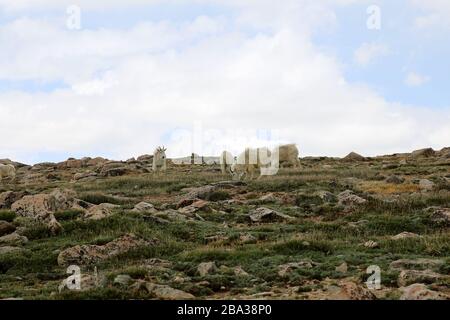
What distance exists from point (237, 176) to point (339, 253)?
1905 cm

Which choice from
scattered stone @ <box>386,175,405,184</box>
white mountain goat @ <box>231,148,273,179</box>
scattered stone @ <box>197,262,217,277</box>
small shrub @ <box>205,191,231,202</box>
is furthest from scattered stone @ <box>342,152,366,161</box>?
scattered stone @ <box>197,262,217,277</box>

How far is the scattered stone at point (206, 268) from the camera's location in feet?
41.1

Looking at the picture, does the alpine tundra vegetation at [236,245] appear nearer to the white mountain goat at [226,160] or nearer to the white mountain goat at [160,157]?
the white mountain goat at [226,160]

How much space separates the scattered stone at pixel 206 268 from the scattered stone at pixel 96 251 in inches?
119

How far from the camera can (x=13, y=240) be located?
55.4ft

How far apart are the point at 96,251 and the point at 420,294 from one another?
8.36 metres

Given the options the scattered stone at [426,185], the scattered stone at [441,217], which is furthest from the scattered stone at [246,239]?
the scattered stone at [426,185]

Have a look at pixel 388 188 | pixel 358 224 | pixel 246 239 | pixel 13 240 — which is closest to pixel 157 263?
pixel 246 239

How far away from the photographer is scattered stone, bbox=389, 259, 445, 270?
1226cm

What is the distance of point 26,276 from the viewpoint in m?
13.7

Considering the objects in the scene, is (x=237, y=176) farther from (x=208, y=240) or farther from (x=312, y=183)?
(x=208, y=240)

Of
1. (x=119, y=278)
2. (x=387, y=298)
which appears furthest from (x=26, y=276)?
(x=387, y=298)

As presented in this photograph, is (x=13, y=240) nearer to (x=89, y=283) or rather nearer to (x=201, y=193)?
(x=89, y=283)

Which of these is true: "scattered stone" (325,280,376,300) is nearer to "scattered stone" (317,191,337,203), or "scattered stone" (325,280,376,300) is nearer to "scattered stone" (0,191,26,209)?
"scattered stone" (317,191,337,203)
